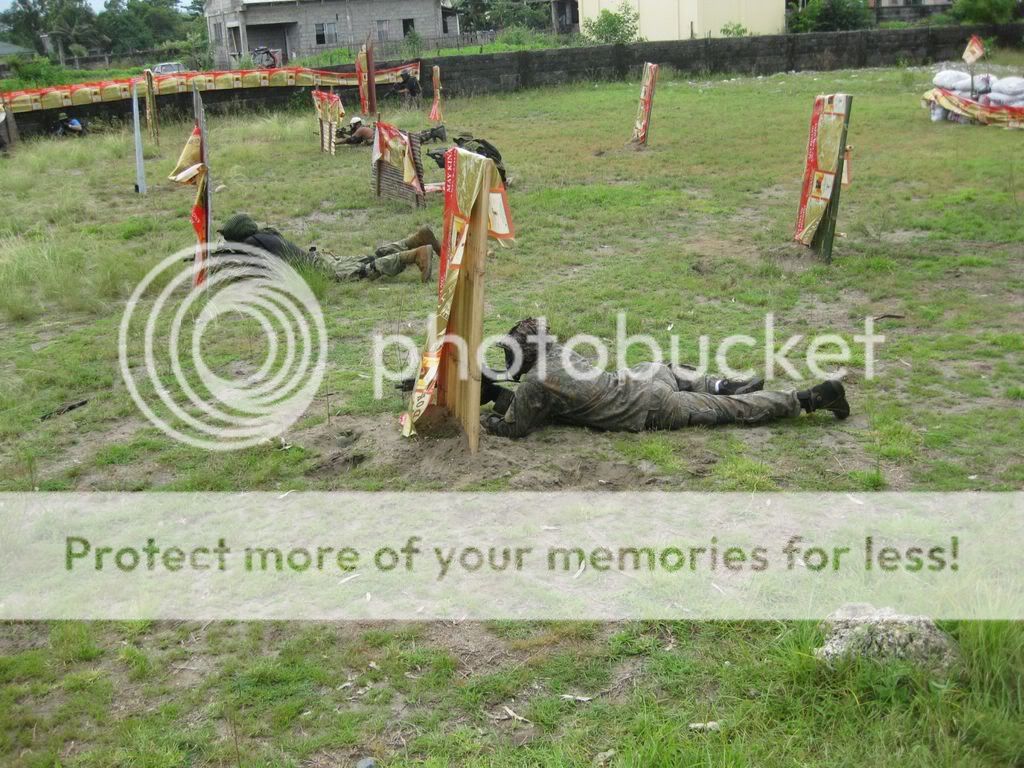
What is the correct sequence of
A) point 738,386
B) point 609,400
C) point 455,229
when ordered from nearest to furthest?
point 455,229, point 609,400, point 738,386

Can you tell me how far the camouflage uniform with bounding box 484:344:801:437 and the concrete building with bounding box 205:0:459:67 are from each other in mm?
38749

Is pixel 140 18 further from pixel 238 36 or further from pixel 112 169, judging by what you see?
pixel 112 169

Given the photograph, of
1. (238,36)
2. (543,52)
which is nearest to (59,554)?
(543,52)

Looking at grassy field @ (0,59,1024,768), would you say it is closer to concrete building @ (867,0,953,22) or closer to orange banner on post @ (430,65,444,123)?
orange banner on post @ (430,65,444,123)

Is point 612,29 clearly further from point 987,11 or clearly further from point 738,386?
point 738,386

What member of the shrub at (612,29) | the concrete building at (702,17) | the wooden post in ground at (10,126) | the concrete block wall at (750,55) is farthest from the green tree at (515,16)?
the wooden post in ground at (10,126)

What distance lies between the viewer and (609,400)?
590 cm

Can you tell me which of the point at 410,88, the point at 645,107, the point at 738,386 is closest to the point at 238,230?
the point at 738,386

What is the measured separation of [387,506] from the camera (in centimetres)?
512

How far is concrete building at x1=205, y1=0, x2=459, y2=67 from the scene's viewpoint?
135ft

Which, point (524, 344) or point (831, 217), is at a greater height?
point (831, 217)

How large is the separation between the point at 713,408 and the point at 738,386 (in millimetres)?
313

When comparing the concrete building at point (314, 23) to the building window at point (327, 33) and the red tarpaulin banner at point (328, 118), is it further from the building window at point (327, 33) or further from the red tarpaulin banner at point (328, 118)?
the red tarpaulin banner at point (328, 118)

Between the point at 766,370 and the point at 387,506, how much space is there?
124 inches
